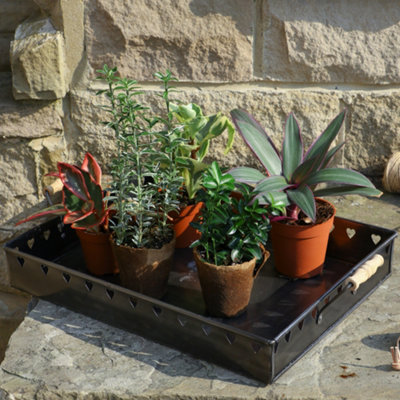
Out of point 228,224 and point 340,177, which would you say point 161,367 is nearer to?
point 228,224

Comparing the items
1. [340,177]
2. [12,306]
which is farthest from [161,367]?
[12,306]

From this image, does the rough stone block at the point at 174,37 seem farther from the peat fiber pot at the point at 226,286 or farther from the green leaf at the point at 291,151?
the peat fiber pot at the point at 226,286

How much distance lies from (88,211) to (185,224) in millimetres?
267

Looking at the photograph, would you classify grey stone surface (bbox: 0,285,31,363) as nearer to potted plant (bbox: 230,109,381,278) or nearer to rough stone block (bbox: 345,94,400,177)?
potted plant (bbox: 230,109,381,278)

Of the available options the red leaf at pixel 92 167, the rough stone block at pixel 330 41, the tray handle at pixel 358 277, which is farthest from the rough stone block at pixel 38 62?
the tray handle at pixel 358 277

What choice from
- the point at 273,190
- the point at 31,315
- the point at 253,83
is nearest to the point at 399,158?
the point at 253,83

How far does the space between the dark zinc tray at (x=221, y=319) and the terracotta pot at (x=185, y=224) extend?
3 centimetres

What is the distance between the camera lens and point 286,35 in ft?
5.97

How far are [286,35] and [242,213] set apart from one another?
732mm

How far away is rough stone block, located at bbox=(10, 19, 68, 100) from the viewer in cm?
173

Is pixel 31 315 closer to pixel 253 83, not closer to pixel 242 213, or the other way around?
pixel 242 213

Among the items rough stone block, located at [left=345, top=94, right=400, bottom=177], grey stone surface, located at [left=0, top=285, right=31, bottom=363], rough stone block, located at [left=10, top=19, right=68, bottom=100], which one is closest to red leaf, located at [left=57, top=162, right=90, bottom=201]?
rough stone block, located at [left=10, top=19, right=68, bottom=100]

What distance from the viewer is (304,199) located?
4.52 ft

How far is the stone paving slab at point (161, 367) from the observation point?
3.92 ft
